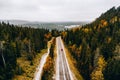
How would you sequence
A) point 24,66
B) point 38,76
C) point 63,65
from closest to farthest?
point 38,76 < point 24,66 < point 63,65

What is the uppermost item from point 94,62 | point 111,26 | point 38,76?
point 111,26

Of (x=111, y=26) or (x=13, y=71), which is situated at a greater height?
(x=111, y=26)

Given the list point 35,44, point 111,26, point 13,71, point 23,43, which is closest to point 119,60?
point 13,71

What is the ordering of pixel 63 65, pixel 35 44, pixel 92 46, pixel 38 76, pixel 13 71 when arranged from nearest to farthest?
1. pixel 13 71
2. pixel 38 76
3. pixel 63 65
4. pixel 92 46
5. pixel 35 44

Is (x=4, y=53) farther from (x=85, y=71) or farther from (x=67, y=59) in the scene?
(x=67, y=59)

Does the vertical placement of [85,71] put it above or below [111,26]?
below

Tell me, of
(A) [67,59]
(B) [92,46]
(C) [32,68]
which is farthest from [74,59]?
(C) [32,68]

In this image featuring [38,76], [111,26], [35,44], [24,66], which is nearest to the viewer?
[38,76]

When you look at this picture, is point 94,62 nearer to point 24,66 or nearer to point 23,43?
point 24,66

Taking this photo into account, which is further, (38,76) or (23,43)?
(23,43)
